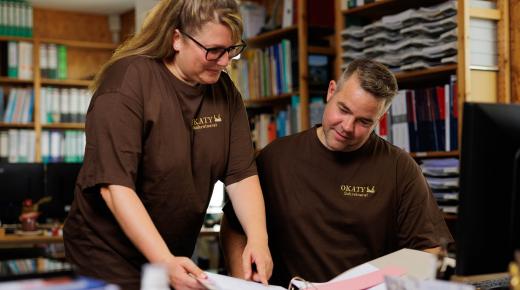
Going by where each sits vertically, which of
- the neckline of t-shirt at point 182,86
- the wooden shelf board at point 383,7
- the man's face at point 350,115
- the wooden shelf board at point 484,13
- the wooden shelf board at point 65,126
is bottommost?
the man's face at point 350,115

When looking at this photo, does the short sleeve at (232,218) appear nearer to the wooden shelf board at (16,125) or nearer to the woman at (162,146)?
the woman at (162,146)

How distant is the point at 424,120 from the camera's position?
3.11 meters

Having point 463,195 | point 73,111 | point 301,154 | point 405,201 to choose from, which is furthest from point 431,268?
point 73,111

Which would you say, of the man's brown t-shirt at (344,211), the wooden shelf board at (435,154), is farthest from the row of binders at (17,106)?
the man's brown t-shirt at (344,211)

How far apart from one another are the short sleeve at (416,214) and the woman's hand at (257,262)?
55 cm

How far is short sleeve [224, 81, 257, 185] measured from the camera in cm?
170

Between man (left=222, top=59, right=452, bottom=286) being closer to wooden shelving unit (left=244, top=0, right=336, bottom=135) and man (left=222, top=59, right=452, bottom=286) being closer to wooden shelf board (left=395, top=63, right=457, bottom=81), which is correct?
wooden shelf board (left=395, top=63, right=457, bottom=81)

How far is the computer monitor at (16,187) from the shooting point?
409cm

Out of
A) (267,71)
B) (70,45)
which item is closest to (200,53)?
(267,71)

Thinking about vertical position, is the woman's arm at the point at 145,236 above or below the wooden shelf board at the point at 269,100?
below

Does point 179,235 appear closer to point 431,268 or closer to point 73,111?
point 431,268

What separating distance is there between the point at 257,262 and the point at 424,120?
1.80 metres

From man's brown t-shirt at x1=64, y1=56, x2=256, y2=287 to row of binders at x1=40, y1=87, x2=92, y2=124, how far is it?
483 cm

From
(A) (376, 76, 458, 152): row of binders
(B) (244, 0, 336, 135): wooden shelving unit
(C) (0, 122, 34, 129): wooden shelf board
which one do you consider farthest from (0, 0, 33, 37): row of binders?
(A) (376, 76, 458, 152): row of binders
